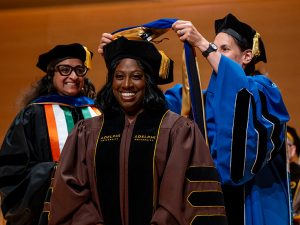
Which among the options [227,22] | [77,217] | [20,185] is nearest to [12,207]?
[20,185]

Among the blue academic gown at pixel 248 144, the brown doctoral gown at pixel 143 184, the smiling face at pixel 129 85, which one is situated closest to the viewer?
the brown doctoral gown at pixel 143 184

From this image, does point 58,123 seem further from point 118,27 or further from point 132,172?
point 118,27

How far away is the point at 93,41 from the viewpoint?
602cm

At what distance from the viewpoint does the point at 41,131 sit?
11.7ft

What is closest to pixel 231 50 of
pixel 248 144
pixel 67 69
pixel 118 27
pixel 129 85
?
pixel 248 144

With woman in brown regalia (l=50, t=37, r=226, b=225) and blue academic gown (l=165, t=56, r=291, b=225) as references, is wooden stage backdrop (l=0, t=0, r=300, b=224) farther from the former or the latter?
woman in brown regalia (l=50, t=37, r=226, b=225)

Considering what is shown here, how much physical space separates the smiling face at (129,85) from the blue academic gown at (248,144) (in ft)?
1.64

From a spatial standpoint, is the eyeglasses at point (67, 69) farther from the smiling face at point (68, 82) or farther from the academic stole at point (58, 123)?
the academic stole at point (58, 123)

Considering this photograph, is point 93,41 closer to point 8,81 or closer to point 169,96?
point 8,81

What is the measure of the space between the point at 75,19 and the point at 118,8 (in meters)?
0.45

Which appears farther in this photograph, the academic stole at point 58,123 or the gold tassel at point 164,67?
the academic stole at point 58,123

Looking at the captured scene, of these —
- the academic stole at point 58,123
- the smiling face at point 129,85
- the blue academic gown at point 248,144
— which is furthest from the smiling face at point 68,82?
the smiling face at point 129,85

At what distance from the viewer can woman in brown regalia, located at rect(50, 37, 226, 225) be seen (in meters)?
2.59

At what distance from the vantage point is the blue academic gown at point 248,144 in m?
3.00
